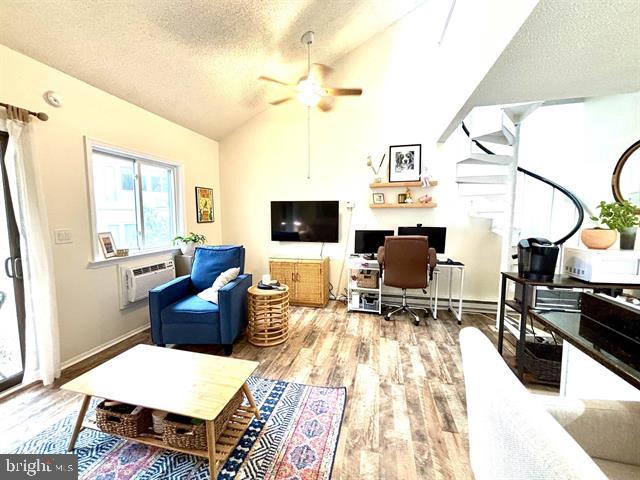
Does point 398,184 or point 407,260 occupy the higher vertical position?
point 398,184

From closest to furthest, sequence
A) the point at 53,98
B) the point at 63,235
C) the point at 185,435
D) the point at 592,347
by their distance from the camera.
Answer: the point at 592,347 → the point at 185,435 → the point at 53,98 → the point at 63,235

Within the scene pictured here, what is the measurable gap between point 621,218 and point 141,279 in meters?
4.22

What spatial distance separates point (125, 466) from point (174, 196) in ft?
9.72

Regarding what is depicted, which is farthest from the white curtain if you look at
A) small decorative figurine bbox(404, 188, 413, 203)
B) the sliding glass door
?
small decorative figurine bbox(404, 188, 413, 203)

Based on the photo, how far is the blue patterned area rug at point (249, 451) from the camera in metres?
1.30

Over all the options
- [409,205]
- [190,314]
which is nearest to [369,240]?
[409,205]

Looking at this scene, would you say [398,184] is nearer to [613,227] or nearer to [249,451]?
[613,227]

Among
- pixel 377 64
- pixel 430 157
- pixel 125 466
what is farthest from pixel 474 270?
pixel 125 466

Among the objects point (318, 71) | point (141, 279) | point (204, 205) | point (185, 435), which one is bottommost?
point (185, 435)

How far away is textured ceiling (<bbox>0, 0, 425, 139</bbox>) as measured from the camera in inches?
74.3

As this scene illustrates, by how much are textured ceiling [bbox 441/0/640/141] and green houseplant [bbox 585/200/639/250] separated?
0.86 m

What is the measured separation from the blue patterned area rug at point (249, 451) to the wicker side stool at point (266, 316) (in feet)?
2.88

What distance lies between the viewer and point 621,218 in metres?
1.87

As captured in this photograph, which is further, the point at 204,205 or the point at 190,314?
the point at 204,205
